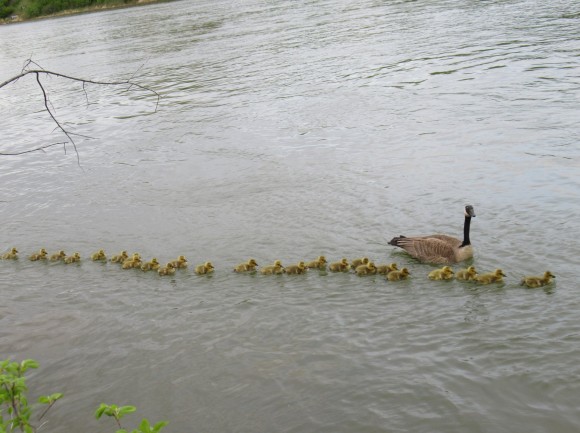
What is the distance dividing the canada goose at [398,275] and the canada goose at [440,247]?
0.53m

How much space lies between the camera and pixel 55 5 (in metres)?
92.8

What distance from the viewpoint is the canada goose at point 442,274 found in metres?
9.59

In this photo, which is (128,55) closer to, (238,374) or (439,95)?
(439,95)

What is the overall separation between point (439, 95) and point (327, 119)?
11.1 ft

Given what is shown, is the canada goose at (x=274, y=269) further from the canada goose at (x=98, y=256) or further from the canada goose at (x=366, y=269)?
the canada goose at (x=98, y=256)

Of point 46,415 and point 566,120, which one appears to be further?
point 566,120

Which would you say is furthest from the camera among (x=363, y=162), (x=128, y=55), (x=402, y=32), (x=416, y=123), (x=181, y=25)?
(x=181, y=25)

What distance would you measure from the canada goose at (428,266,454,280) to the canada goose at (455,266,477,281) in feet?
0.33

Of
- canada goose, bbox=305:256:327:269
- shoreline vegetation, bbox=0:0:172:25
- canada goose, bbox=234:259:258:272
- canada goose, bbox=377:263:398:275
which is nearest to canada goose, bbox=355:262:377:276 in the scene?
canada goose, bbox=377:263:398:275

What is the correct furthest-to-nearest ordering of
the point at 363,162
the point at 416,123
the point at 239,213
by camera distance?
the point at 416,123
the point at 363,162
the point at 239,213

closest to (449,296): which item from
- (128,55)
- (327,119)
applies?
(327,119)

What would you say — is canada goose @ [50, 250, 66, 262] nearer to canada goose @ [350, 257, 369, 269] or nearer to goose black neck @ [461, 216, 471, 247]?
canada goose @ [350, 257, 369, 269]

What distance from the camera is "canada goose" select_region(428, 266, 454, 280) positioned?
9.59 m

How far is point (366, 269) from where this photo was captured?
9930 millimetres
